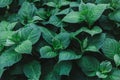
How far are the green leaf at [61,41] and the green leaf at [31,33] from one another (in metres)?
0.10

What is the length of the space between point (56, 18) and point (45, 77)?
0.35 m

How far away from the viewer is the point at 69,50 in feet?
5.82

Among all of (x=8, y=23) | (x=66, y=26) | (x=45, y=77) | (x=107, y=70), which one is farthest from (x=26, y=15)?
(x=107, y=70)

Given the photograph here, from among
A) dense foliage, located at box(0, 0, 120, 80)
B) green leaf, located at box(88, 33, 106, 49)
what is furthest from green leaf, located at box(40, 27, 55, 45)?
green leaf, located at box(88, 33, 106, 49)

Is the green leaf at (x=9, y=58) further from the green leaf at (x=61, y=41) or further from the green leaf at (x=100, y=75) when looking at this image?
the green leaf at (x=100, y=75)

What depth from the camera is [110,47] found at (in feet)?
5.82

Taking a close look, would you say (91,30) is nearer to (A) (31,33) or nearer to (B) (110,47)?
(B) (110,47)

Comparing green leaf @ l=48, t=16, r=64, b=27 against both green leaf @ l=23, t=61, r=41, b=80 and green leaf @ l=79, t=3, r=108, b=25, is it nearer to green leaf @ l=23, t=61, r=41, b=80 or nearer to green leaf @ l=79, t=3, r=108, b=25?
green leaf @ l=79, t=3, r=108, b=25

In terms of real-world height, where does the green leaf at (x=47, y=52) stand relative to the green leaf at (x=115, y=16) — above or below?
below

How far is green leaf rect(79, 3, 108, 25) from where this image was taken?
1.80 meters

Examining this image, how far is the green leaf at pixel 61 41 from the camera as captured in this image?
177cm

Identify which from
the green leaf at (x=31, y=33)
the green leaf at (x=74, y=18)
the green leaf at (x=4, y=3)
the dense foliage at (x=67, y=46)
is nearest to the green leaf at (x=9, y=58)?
the dense foliage at (x=67, y=46)

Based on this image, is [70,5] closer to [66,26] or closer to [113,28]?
[66,26]

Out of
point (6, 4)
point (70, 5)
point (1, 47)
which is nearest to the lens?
point (1, 47)
